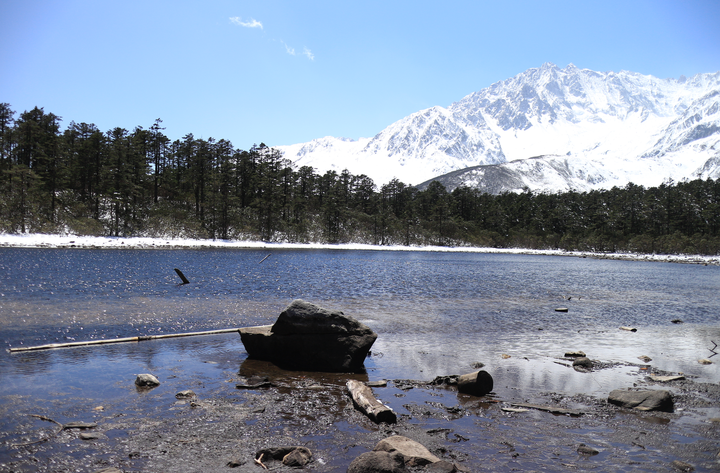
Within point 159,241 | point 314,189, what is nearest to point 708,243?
point 314,189

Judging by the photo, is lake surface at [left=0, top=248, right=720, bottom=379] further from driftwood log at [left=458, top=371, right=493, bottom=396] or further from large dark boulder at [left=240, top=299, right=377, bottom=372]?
driftwood log at [left=458, top=371, right=493, bottom=396]

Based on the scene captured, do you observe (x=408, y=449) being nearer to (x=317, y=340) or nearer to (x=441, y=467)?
(x=441, y=467)

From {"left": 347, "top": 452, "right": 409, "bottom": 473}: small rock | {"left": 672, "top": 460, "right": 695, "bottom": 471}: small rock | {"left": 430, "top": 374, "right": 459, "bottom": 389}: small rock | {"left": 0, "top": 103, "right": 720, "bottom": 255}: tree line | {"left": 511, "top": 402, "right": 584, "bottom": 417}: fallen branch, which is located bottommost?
{"left": 511, "top": 402, "right": 584, "bottom": 417}: fallen branch

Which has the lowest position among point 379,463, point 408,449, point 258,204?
point 408,449

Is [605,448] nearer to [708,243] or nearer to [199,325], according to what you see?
[199,325]

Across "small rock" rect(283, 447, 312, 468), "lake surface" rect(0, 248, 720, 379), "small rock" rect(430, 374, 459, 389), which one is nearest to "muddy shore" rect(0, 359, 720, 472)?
"small rock" rect(283, 447, 312, 468)

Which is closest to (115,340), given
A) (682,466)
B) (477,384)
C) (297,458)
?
(297,458)

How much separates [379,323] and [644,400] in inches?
497

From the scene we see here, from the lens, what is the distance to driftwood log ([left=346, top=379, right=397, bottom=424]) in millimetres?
9445

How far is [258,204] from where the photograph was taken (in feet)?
402

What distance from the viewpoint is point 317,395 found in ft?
37.2

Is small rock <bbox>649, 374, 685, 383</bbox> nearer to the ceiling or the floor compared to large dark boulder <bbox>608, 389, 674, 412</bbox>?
nearer to the floor

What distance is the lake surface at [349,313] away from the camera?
40.6 feet

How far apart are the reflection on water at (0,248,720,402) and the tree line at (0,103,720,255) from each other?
61205 mm
